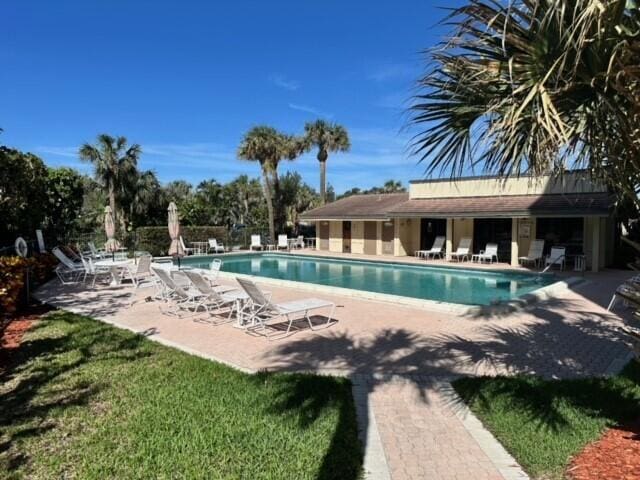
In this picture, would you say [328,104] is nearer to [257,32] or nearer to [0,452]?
[257,32]

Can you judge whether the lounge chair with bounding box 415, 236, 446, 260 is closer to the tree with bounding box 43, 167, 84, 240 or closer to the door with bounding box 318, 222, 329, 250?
the door with bounding box 318, 222, 329, 250

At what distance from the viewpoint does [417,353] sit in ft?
23.6

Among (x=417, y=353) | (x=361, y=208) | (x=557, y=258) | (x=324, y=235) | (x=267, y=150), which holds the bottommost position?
(x=417, y=353)

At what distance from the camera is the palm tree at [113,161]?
95.2 ft

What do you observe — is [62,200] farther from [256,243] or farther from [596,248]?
[596,248]

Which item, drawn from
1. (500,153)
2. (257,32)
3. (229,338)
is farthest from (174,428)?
(257,32)

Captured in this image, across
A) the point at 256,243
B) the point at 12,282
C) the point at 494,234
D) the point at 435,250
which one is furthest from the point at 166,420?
the point at 256,243

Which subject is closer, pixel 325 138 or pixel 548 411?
pixel 548 411

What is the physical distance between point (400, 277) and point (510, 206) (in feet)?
23.5

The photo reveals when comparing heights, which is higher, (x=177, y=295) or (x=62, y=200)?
(x=62, y=200)

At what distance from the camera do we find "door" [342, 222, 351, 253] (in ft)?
99.2

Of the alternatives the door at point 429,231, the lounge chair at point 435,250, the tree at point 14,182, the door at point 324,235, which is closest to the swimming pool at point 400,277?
the lounge chair at point 435,250

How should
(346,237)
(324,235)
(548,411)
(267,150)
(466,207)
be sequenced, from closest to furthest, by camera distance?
(548,411), (466,207), (346,237), (324,235), (267,150)

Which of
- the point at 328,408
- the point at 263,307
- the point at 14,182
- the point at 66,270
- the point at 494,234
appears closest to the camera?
the point at 328,408
